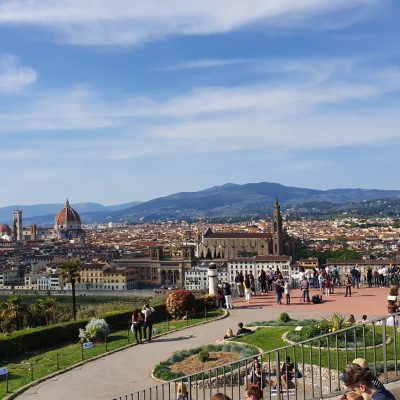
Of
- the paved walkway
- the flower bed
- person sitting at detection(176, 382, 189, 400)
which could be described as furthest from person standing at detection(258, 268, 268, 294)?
person sitting at detection(176, 382, 189, 400)

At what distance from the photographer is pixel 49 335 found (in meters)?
16.0

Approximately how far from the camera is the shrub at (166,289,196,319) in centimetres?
1764

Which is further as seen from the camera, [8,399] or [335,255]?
[335,255]

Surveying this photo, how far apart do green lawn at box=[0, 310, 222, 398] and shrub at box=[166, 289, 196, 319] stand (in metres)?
0.64

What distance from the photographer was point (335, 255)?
334ft

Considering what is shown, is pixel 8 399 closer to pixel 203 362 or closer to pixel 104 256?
pixel 203 362

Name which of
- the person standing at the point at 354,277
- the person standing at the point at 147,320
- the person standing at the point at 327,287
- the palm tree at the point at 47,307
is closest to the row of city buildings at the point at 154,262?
the palm tree at the point at 47,307

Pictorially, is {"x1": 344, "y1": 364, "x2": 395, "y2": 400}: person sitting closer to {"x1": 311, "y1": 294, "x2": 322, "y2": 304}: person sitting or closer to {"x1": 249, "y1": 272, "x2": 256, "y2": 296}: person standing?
{"x1": 311, "y1": 294, "x2": 322, "y2": 304}: person sitting

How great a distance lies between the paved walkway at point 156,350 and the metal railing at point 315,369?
44.8 inches

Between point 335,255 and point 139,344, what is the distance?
9026 cm

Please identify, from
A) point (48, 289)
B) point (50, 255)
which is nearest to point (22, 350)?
point (48, 289)

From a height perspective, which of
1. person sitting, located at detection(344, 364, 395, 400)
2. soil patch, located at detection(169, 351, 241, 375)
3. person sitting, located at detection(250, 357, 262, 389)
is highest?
person sitting, located at detection(344, 364, 395, 400)

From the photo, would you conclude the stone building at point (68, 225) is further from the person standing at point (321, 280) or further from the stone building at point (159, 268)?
the person standing at point (321, 280)

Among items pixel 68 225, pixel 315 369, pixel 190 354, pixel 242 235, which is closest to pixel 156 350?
pixel 190 354
